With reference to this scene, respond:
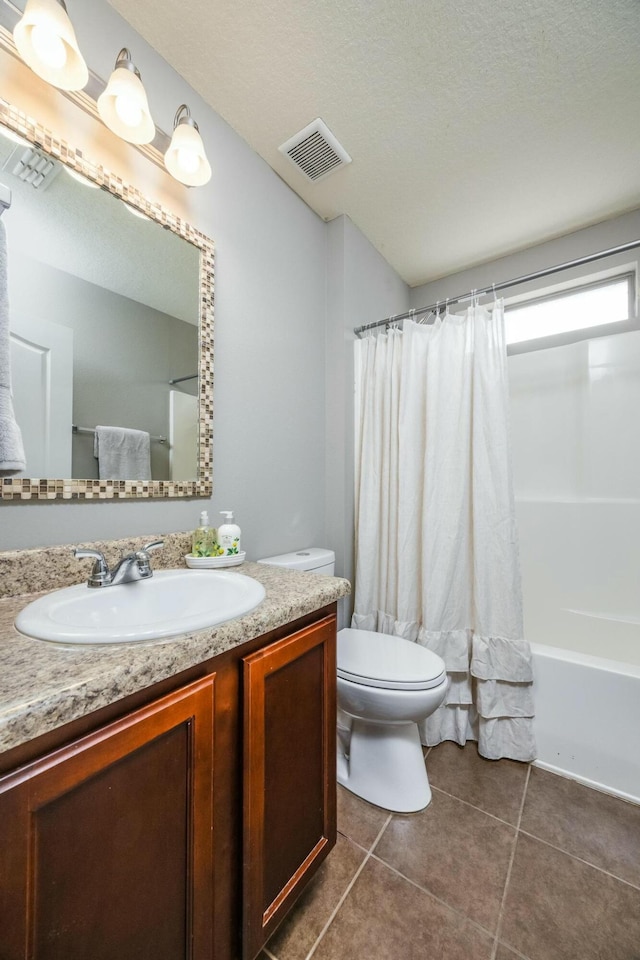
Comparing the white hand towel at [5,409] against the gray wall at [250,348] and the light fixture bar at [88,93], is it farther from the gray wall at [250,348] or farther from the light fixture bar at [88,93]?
the light fixture bar at [88,93]

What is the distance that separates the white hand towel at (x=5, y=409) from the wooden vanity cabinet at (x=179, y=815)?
49cm

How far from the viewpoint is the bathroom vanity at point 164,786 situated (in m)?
0.45

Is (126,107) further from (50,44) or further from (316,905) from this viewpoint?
(316,905)

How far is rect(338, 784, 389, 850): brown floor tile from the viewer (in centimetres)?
116

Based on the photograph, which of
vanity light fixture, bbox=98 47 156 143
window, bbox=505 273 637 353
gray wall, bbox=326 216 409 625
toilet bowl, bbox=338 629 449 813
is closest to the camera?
vanity light fixture, bbox=98 47 156 143

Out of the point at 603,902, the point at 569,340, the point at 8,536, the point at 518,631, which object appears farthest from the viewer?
the point at 569,340

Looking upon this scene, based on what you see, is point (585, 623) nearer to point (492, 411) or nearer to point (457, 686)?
point (457, 686)

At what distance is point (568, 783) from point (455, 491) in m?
1.14

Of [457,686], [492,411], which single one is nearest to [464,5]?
[492,411]

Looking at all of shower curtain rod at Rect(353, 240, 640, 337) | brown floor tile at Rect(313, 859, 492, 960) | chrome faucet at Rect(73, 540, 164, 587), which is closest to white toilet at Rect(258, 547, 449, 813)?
brown floor tile at Rect(313, 859, 492, 960)

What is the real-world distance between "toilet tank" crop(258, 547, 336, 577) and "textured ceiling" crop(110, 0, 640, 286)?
59.9 inches

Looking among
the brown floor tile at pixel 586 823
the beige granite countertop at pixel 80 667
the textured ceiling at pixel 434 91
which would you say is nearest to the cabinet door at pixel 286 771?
the beige granite countertop at pixel 80 667

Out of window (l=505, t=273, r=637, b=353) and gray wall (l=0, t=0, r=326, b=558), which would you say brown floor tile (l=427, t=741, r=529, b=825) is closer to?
gray wall (l=0, t=0, r=326, b=558)

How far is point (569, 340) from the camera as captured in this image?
1.79 m
